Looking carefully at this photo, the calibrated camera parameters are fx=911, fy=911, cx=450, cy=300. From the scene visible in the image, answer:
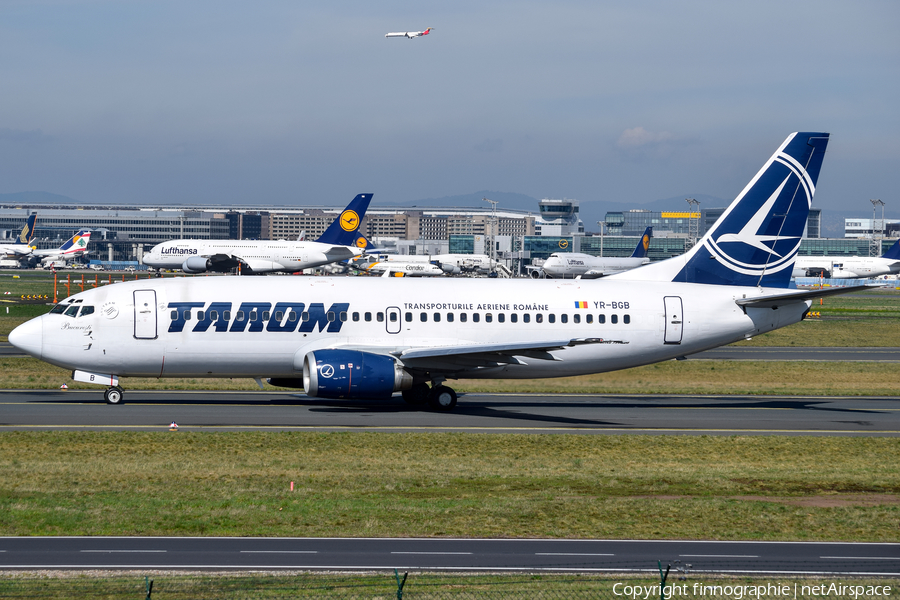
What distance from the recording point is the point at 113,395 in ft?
112

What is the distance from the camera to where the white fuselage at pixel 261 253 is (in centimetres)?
13012

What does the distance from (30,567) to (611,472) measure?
47.0 ft

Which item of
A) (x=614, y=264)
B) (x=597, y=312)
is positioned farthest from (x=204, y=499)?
(x=614, y=264)

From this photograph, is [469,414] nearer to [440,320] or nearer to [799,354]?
[440,320]

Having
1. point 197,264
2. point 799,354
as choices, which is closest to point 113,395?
point 799,354

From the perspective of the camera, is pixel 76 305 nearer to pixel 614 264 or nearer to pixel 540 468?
pixel 540 468

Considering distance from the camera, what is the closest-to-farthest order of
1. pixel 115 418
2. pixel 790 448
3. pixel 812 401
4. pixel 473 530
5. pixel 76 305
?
pixel 473 530
pixel 790 448
pixel 115 418
pixel 76 305
pixel 812 401

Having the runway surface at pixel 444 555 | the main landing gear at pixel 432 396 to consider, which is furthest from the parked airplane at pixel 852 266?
the runway surface at pixel 444 555

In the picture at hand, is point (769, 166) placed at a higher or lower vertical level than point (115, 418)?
higher

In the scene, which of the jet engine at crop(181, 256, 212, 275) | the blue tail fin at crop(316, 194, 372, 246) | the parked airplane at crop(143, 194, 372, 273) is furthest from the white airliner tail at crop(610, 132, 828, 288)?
the jet engine at crop(181, 256, 212, 275)

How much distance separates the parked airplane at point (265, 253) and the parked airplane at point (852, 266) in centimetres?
9441

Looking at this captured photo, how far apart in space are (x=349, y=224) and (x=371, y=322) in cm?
9206

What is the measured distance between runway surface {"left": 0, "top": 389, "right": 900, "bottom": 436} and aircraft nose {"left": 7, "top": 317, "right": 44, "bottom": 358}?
81.7 inches

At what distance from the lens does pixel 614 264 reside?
158 m
